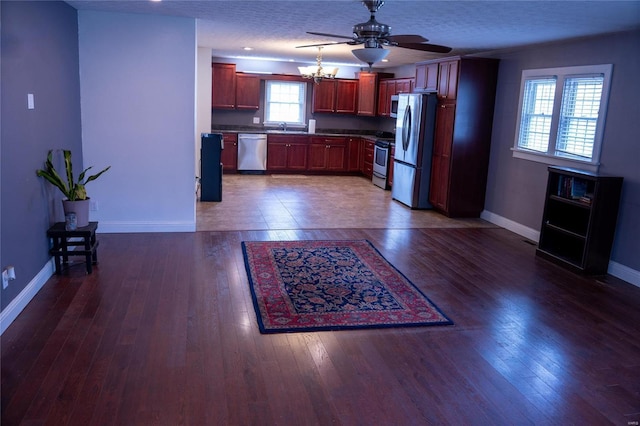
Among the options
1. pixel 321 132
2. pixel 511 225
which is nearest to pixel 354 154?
pixel 321 132

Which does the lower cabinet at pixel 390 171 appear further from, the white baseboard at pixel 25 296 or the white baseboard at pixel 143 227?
the white baseboard at pixel 25 296

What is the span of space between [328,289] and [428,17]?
8.51ft

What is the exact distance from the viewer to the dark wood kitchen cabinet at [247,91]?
10.3 metres

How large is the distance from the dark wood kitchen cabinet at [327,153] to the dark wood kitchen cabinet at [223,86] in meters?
1.84

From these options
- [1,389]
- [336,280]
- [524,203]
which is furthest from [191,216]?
[524,203]

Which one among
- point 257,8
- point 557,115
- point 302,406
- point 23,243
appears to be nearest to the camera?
point 302,406

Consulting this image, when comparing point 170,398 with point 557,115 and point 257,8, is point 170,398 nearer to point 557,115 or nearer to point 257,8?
point 257,8

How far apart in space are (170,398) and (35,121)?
2507 millimetres

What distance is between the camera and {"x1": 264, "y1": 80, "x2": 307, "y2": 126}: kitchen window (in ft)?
35.8

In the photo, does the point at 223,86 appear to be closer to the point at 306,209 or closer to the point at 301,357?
the point at 306,209

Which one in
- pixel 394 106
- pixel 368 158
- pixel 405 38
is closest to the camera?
pixel 405 38

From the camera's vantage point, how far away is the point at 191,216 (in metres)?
5.86

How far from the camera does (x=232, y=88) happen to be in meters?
10.2

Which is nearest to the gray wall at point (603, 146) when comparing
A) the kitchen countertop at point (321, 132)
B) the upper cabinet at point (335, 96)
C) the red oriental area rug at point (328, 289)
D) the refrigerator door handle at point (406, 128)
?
the refrigerator door handle at point (406, 128)
